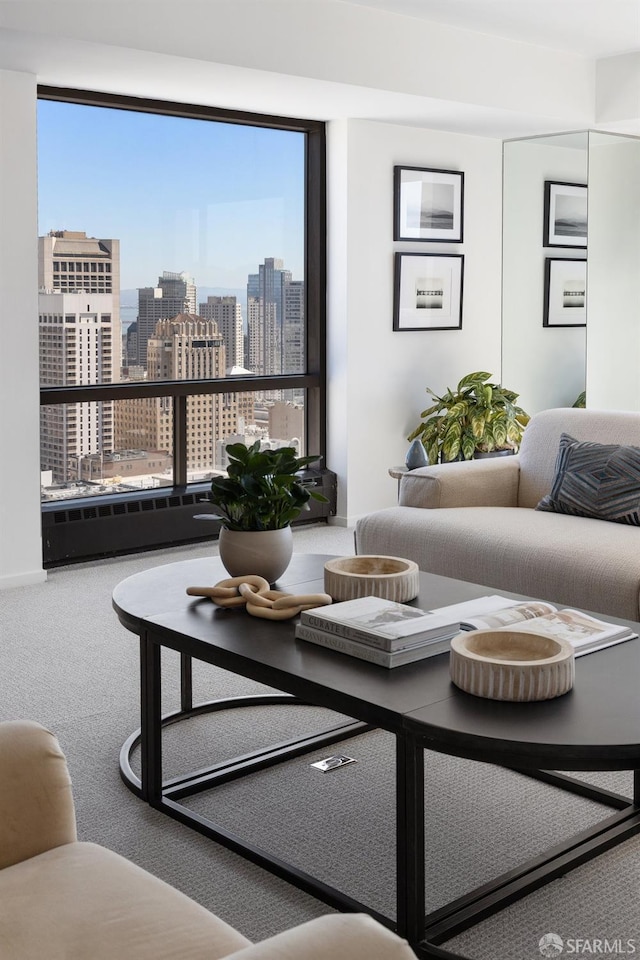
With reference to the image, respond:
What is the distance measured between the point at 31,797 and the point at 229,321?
178 inches

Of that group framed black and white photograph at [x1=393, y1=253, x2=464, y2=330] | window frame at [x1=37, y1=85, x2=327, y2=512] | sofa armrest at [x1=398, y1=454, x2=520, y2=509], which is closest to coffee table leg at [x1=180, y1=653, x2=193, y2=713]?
sofa armrest at [x1=398, y1=454, x2=520, y2=509]

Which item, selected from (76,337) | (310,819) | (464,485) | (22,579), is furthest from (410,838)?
(76,337)

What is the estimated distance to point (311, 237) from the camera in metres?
6.19

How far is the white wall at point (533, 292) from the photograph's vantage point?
6.26 m

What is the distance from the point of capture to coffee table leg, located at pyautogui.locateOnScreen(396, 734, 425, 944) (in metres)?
1.95

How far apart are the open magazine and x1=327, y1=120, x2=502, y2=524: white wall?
3697mm

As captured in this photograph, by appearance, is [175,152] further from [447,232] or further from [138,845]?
[138,845]

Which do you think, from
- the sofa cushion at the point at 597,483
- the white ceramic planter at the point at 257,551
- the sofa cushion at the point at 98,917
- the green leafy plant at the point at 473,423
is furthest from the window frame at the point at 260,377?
the sofa cushion at the point at 98,917

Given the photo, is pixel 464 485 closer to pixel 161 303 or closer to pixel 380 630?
pixel 380 630

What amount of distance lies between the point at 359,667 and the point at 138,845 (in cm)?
70

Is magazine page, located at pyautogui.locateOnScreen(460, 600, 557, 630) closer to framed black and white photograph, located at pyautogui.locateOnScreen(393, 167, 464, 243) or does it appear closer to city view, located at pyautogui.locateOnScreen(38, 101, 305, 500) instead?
city view, located at pyautogui.locateOnScreen(38, 101, 305, 500)

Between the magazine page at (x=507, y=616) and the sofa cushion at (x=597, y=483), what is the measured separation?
1.33m

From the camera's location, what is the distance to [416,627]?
7.52 feet

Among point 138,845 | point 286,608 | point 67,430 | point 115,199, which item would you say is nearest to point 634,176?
point 115,199
